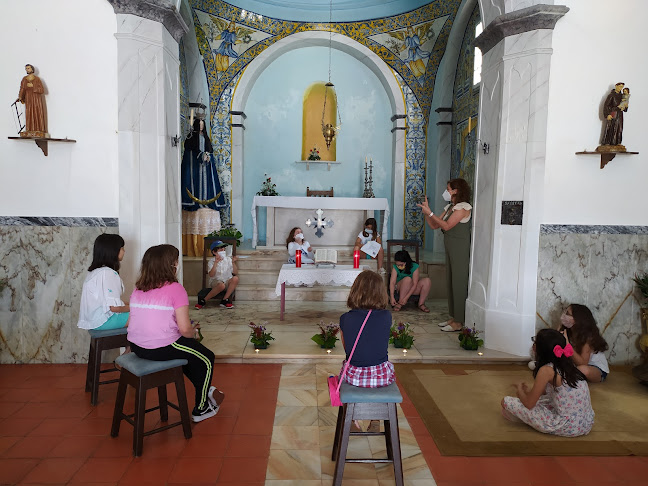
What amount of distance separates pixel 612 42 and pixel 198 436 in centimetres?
557

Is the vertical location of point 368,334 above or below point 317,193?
below

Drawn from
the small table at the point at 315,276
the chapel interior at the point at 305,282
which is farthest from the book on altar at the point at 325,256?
the chapel interior at the point at 305,282

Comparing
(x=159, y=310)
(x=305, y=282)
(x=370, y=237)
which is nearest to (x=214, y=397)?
(x=159, y=310)

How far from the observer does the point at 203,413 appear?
3.77 metres

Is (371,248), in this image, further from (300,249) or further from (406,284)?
(300,249)

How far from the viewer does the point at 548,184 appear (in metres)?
5.20

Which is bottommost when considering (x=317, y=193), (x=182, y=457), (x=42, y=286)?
(x=182, y=457)

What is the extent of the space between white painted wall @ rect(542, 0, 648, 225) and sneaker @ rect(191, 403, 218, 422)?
3.93 metres

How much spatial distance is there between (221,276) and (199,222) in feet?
7.25

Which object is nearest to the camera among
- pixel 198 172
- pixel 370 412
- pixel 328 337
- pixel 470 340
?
pixel 370 412

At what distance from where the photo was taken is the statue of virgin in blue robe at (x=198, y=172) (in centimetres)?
916

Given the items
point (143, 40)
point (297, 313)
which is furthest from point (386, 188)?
point (143, 40)

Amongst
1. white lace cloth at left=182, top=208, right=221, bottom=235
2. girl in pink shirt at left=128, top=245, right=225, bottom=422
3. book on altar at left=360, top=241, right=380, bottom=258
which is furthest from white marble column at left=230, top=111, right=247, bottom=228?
girl in pink shirt at left=128, top=245, right=225, bottom=422

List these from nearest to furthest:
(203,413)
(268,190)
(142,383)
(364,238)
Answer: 1. (142,383)
2. (203,413)
3. (364,238)
4. (268,190)
